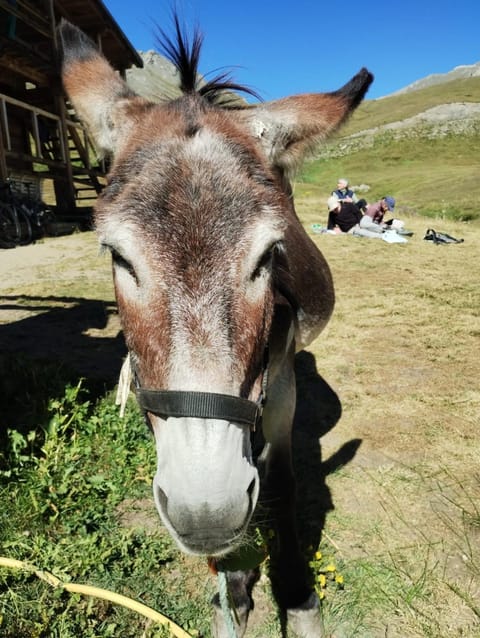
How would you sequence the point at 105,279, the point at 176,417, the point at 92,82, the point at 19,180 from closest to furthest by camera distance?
the point at 176,417
the point at 92,82
the point at 105,279
the point at 19,180

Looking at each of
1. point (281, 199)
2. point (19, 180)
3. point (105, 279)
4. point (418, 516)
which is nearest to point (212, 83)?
point (281, 199)

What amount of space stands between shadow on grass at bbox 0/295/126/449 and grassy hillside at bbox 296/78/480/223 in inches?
522

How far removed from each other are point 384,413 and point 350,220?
11019 millimetres

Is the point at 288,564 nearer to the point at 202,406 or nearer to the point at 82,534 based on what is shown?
the point at 82,534

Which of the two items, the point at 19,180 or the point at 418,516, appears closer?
the point at 418,516

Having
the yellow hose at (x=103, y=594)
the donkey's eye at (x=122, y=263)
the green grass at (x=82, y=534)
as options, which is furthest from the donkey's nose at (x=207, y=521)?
the green grass at (x=82, y=534)

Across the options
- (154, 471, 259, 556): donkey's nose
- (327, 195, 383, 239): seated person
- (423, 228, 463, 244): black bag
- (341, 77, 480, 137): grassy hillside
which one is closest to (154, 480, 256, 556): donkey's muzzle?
(154, 471, 259, 556): donkey's nose

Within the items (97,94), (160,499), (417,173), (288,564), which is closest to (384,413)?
(288,564)

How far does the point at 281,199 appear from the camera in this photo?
1687 millimetres

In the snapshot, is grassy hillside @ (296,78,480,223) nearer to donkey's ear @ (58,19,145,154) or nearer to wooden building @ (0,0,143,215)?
wooden building @ (0,0,143,215)

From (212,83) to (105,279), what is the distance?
739 cm

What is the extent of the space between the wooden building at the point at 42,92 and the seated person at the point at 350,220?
794cm

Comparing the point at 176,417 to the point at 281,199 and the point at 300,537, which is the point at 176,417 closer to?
the point at 281,199

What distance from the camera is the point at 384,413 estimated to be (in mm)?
4344
